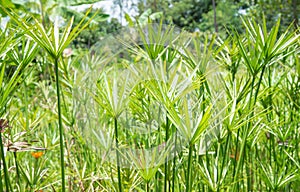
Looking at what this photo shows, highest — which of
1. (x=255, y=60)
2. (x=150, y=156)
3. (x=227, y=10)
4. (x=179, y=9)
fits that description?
(x=179, y=9)

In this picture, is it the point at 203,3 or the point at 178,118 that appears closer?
the point at 178,118

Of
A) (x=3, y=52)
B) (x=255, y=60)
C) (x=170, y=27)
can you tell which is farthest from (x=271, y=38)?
(x=3, y=52)

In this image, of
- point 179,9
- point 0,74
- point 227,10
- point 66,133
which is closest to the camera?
point 0,74

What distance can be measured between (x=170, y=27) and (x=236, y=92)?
0.46 feet

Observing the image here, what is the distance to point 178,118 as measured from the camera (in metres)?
0.43

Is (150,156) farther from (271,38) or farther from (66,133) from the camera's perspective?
(66,133)

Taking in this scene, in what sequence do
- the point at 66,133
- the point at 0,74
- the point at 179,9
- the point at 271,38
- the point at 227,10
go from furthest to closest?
1. the point at 179,9
2. the point at 227,10
3. the point at 66,133
4. the point at 271,38
5. the point at 0,74

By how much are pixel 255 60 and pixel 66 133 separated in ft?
2.40

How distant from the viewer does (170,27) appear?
59 cm

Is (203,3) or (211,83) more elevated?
(203,3)

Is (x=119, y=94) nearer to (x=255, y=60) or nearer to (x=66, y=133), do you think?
(x=255, y=60)

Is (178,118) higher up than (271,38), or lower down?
lower down

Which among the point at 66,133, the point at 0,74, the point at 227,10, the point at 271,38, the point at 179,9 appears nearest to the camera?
the point at 0,74

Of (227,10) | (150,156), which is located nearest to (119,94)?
(150,156)
